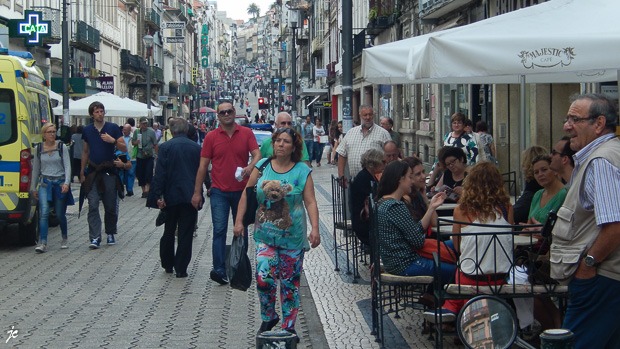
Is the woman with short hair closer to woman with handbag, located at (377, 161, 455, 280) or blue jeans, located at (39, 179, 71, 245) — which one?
woman with handbag, located at (377, 161, 455, 280)

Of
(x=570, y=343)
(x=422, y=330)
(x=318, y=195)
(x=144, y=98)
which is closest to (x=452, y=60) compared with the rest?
(x=422, y=330)

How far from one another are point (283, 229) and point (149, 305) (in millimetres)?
2323

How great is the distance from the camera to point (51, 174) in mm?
11844

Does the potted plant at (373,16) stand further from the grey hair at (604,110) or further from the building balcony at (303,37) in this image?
the building balcony at (303,37)

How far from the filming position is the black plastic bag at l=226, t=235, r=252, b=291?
22.0ft

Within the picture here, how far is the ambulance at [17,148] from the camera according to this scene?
458 inches

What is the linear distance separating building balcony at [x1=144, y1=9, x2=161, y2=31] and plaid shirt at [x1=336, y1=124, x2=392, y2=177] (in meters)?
53.9

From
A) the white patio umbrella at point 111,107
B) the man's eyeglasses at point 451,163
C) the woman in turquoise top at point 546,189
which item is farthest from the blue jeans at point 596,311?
the white patio umbrella at point 111,107

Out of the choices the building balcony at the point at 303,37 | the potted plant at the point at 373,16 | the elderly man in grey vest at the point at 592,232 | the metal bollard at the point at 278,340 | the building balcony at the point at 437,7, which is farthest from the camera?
the building balcony at the point at 303,37

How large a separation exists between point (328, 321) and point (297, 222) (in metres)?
1.33

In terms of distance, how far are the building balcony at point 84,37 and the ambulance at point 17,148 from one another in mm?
27138

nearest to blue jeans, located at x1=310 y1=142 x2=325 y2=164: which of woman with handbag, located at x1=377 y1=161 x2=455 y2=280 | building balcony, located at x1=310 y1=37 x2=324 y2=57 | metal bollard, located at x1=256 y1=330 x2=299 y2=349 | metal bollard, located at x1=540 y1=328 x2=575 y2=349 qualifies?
woman with handbag, located at x1=377 y1=161 x2=455 y2=280

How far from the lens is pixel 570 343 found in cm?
294

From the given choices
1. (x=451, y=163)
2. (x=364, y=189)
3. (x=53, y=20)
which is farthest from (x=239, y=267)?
(x=53, y=20)
